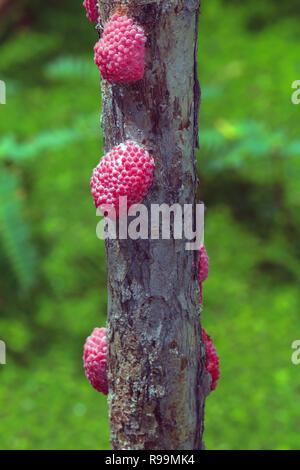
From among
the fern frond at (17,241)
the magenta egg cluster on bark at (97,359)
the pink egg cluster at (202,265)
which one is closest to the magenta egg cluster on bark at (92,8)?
the pink egg cluster at (202,265)

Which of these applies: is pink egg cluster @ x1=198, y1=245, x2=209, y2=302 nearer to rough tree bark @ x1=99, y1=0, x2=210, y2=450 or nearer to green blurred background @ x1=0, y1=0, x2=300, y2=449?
rough tree bark @ x1=99, y1=0, x2=210, y2=450

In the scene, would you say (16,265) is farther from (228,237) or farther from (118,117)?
(118,117)

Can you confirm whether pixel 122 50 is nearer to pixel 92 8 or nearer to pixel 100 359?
pixel 92 8

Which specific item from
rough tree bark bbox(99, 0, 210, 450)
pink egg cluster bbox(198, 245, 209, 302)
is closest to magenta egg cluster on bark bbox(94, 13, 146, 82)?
rough tree bark bbox(99, 0, 210, 450)

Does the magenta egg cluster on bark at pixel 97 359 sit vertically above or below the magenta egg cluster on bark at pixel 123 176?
below

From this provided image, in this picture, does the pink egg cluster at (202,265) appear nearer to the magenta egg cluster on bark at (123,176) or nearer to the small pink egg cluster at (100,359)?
the small pink egg cluster at (100,359)

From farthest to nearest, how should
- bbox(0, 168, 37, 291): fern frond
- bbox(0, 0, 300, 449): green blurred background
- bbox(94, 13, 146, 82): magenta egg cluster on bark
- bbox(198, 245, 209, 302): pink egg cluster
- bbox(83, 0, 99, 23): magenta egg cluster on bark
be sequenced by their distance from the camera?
bbox(0, 168, 37, 291): fern frond < bbox(0, 0, 300, 449): green blurred background < bbox(198, 245, 209, 302): pink egg cluster < bbox(83, 0, 99, 23): magenta egg cluster on bark < bbox(94, 13, 146, 82): magenta egg cluster on bark
